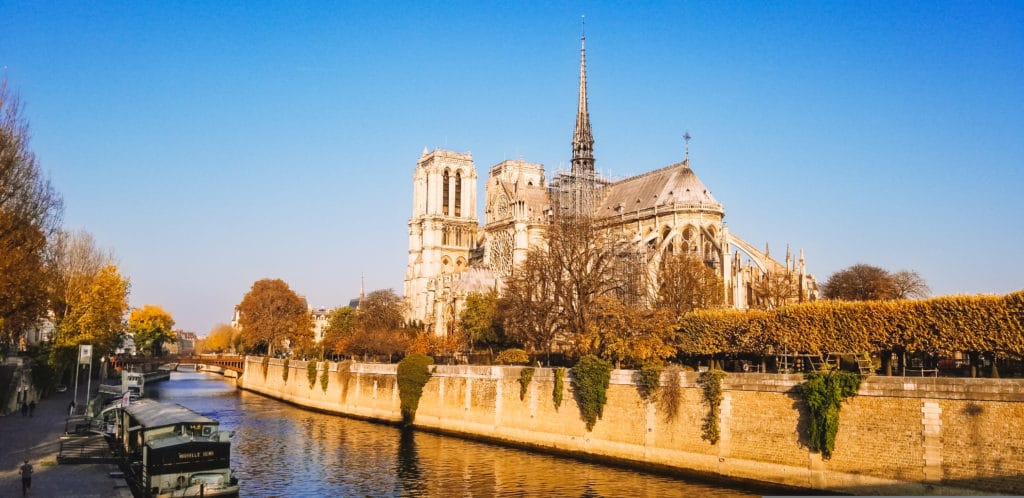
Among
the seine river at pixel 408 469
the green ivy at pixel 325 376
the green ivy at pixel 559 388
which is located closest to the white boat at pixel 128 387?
the seine river at pixel 408 469

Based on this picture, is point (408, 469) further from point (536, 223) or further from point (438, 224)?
point (438, 224)

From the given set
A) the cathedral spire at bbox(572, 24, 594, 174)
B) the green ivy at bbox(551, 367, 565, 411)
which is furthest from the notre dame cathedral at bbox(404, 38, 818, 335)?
the green ivy at bbox(551, 367, 565, 411)

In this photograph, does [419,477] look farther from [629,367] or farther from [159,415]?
[629,367]

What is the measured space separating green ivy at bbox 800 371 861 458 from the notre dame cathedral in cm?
2877

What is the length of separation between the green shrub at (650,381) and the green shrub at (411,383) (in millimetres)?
15451

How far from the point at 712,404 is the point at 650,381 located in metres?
2.83

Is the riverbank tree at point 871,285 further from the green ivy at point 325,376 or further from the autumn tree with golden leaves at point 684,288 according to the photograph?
the green ivy at point 325,376

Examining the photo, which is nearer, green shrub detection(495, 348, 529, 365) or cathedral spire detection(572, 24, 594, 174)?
green shrub detection(495, 348, 529, 365)

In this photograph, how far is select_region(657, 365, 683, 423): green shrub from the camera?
30562 millimetres

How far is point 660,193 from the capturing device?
7056cm

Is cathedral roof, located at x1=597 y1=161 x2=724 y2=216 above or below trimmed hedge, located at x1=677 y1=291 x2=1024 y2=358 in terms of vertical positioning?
above

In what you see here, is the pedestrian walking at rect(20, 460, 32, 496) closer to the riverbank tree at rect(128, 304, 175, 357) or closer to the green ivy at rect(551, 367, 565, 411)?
the green ivy at rect(551, 367, 565, 411)

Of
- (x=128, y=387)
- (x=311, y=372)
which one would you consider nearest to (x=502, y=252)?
(x=311, y=372)

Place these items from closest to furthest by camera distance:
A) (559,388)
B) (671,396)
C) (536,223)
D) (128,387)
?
(671,396) < (559,388) < (128,387) < (536,223)
